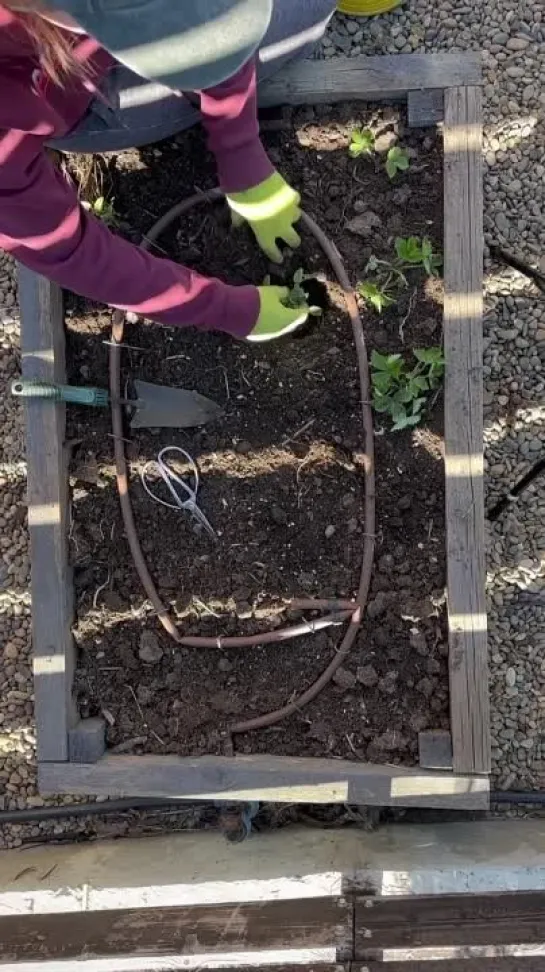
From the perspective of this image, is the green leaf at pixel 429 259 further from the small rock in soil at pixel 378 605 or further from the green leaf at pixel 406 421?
the small rock in soil at pixel 378 605

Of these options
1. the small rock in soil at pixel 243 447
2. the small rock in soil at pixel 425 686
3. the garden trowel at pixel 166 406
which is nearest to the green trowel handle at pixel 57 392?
the garden trowel at pixel 166 406

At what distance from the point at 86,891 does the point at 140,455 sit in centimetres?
101

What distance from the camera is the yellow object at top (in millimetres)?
2137

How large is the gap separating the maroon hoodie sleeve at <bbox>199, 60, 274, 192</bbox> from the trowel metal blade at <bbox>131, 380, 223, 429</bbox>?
48 centimetres

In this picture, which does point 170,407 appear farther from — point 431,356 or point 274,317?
point 431,356

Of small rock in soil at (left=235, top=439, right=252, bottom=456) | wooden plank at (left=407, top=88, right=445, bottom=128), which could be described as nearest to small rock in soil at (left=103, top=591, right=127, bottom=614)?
small rock in soil at (left=235, top=439, right=252, bottom=456)

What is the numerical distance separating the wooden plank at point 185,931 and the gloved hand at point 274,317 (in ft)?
4.13

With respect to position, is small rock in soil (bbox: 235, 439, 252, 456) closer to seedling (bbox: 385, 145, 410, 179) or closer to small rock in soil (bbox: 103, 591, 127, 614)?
small rock in soil (bbox: 103, 591, 127, 614)

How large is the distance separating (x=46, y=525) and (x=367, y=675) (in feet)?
2.73

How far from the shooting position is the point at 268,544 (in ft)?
6.54

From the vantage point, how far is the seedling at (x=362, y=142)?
1.93m

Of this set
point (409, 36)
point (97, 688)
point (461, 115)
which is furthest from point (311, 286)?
point (97, 688)

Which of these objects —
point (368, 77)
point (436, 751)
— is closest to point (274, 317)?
point (368, 77)

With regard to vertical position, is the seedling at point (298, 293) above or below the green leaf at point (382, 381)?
above
